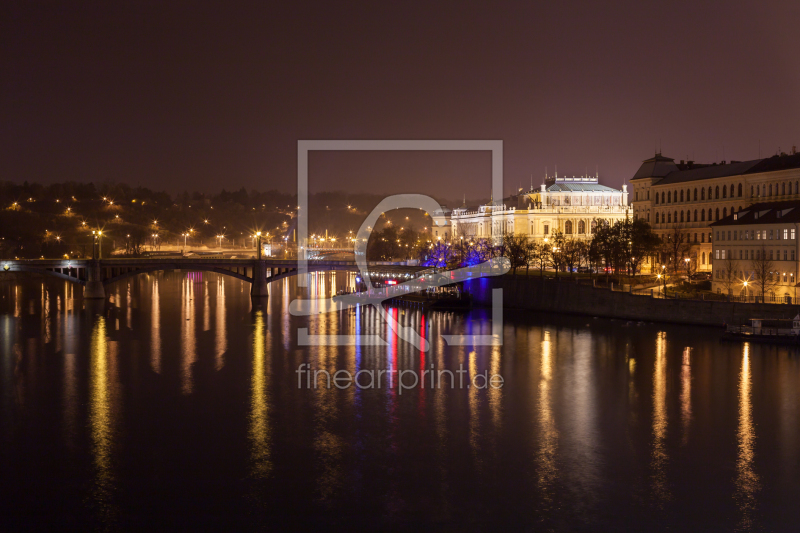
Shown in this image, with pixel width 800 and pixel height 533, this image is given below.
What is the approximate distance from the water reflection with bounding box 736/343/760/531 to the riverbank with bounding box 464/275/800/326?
1159 cm

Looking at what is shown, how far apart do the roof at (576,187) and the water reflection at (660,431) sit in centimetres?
5949

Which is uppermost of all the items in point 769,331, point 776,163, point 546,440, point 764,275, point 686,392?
point 776,163

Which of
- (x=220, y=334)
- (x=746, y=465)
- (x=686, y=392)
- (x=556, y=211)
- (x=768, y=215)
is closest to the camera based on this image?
(x=746, y=465)

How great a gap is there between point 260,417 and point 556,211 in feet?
224

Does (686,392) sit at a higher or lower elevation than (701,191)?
lower

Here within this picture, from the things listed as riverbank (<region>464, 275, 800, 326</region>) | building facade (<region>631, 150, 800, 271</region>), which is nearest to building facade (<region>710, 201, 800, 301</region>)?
riverbank (<region>464, 275, 800, 326</region>)

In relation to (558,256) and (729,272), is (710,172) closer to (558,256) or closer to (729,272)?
(558,256)

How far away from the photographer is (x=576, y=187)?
3627 inches

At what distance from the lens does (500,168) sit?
107 feet

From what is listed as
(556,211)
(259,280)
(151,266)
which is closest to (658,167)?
(556,211)

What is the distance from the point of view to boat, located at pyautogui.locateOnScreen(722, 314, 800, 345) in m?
34.5

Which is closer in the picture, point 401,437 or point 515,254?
point 401,437

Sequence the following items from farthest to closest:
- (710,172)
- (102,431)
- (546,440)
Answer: (710,172)
(102,431)
(546,440)

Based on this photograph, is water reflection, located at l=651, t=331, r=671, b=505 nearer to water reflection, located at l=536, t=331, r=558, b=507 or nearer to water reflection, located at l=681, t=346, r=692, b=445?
water reflection, located at l=681, t=346, r=692, b=445
